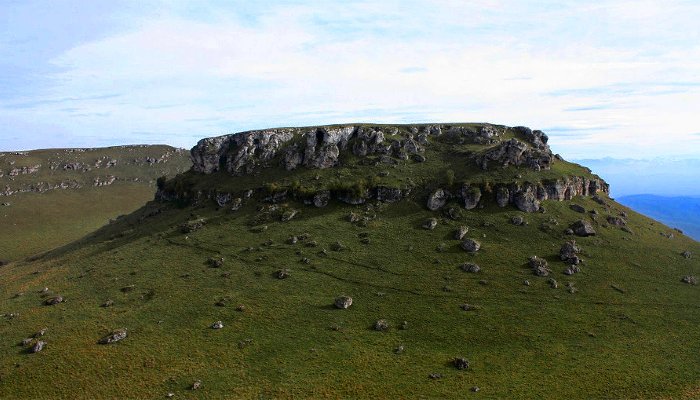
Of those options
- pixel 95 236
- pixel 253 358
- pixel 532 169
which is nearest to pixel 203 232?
pixel 95 236

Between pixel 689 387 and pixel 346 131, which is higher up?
pixel 346 131

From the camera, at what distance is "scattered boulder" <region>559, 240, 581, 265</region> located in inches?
3635

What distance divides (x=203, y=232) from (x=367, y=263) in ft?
179

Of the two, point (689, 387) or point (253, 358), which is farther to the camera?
Answer: point (253, 358)

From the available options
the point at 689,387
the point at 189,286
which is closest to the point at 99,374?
the point at 189,286

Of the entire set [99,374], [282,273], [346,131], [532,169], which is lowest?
[99,374]

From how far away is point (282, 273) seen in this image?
90688 millimetres

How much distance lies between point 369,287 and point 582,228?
63565 millimetres

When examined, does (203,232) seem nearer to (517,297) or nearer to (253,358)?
(253,358)

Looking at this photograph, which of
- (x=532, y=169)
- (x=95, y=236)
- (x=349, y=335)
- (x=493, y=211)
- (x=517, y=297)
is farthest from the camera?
(x=95, y=236)

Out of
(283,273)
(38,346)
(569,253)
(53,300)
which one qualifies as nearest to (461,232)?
(569,253)

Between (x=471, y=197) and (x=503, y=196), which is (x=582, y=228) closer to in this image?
(x=503, y=196)

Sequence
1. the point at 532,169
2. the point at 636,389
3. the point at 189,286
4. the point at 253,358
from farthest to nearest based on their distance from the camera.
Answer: the point at 532,169 < the point at 189,286 < the point at 253,358 < the point at 636,389

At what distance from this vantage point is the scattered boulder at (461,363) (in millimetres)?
62125
